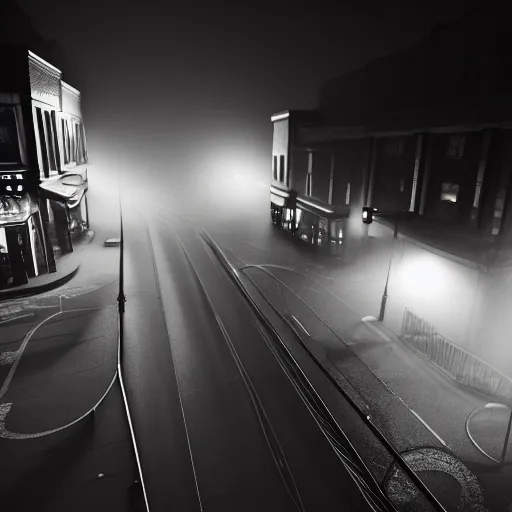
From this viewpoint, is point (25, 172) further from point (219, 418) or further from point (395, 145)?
point (395, 145)

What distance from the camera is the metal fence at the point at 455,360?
12.6 metres

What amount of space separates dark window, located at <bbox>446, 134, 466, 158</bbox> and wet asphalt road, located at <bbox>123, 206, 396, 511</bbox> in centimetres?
1294

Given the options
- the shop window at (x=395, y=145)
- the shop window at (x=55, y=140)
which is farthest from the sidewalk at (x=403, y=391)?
the shop window at (x=55, y=140)

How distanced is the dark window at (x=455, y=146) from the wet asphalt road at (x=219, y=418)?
1294 cm

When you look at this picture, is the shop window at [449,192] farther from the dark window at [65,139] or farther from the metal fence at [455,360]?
the dark window at [65,139]

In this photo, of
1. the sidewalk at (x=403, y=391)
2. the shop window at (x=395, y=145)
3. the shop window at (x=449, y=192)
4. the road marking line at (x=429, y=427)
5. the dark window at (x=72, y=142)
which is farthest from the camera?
the dark window at (x=72, y=142)

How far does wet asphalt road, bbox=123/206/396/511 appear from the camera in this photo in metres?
9.20

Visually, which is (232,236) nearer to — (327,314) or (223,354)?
(327,314)

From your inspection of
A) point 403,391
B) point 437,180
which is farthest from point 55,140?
point 403,391

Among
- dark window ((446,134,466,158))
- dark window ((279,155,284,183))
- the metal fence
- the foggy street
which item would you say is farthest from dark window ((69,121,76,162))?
the metal fence

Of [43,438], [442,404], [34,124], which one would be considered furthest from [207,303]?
[34,124]

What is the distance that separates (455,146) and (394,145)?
4.76 metres

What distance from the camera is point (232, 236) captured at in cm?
3272

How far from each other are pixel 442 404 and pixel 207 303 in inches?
452
